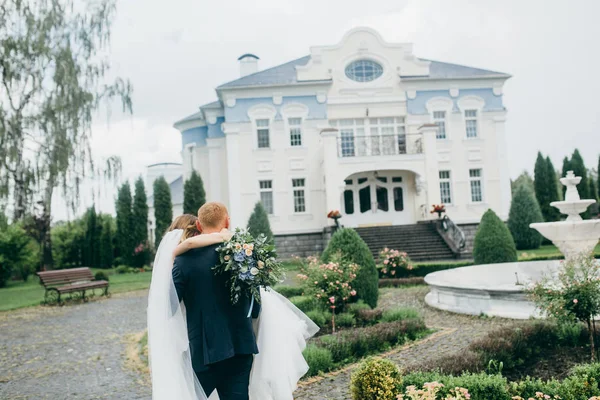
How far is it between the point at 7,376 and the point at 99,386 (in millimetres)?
1814

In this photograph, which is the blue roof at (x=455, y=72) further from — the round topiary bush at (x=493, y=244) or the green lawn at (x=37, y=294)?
the green lawn at (x=37, y=294)

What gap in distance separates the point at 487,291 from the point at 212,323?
269 inches

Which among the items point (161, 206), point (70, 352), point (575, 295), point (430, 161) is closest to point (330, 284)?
point (575, 295)

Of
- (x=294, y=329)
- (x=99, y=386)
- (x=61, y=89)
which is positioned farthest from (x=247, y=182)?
(x=294, y=329)

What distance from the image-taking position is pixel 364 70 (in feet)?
88.6

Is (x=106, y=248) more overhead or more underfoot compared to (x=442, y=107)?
more underfoot

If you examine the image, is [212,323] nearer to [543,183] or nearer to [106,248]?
[106,248]

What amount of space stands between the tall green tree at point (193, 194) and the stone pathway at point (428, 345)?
16814 millimetres

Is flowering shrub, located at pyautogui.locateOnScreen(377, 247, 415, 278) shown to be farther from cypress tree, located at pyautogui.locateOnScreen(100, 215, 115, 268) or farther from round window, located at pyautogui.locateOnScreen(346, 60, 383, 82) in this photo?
cypress tree, located at pyautogui.locateOnScreen(100, 215, 115, 268)

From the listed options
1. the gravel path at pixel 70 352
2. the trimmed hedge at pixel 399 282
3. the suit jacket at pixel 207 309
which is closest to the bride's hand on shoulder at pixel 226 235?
the suit jacket at pixel 207 309

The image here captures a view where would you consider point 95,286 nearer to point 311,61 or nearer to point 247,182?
point 247,182

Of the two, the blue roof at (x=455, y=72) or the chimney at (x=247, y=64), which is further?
the chimney at (x=247, y=64)

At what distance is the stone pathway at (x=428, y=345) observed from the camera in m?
5.46

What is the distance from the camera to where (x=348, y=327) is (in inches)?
341
